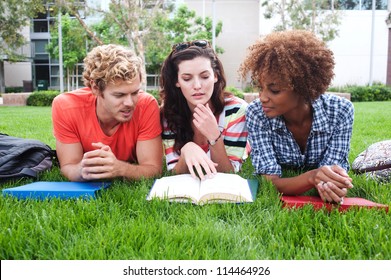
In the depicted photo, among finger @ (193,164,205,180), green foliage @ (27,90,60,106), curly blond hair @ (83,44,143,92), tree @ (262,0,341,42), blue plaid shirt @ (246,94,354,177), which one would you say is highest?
tree @ (262,0,341,42)

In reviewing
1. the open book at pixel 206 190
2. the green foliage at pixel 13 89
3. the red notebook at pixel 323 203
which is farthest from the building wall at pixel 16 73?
the red notebook at pixel 323 203

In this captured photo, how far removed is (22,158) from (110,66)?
1165 millimetres

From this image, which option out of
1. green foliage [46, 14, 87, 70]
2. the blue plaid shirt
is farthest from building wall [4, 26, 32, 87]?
the blue plaid shirt

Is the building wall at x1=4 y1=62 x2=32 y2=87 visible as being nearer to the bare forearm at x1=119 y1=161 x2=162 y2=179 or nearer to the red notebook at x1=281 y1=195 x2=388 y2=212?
the bare forearm at x1=119 y1=161 x2=162 y2=179

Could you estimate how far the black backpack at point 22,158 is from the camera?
3462 millimetres

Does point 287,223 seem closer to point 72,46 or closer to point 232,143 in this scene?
point 232,143

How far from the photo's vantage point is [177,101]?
3.76m

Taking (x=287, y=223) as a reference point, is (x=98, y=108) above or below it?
above

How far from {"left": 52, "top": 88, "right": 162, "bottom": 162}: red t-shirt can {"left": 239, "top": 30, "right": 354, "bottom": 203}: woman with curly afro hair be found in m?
0.80

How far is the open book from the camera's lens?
2678 mm

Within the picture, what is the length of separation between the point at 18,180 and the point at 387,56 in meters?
28.4

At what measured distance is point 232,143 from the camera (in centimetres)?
371
